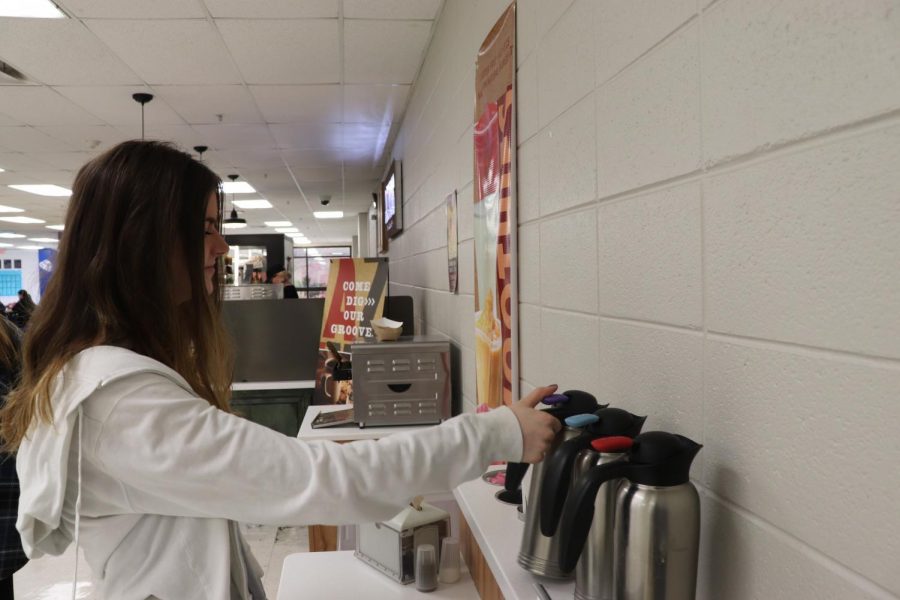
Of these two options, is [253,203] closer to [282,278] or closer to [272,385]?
[282,278]

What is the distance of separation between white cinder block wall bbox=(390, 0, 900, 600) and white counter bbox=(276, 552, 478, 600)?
0.67 metres

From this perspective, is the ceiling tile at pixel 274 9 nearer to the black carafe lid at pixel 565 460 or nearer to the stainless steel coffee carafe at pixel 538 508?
the stainless steel coffee carafe at pixel 538 508

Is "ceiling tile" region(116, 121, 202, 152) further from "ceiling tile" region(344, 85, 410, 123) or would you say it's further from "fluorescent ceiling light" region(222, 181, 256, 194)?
"fluorescent ceiling light" region(222, 181, 256, 194)

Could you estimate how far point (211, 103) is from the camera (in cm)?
495

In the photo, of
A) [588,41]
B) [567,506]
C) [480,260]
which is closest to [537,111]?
[588,41]

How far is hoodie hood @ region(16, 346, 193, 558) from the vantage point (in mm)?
977

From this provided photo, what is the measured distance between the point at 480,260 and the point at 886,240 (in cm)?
169

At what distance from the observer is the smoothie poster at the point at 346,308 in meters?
3.83

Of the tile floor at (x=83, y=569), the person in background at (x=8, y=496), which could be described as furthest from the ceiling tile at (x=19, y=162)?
the person in background at (x=8, y=496)

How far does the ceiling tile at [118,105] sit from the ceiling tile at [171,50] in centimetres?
38

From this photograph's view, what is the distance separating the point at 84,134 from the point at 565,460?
6.16m

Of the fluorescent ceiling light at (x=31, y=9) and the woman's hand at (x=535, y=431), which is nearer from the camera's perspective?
the woman's hand at (x=535, y=431)

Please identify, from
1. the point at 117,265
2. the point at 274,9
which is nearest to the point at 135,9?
the point at 274,9

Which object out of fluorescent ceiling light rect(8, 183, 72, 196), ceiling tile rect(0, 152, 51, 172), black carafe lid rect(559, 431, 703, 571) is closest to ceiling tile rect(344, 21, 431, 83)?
black carafe lid rect(559, 431, 703, 571)
